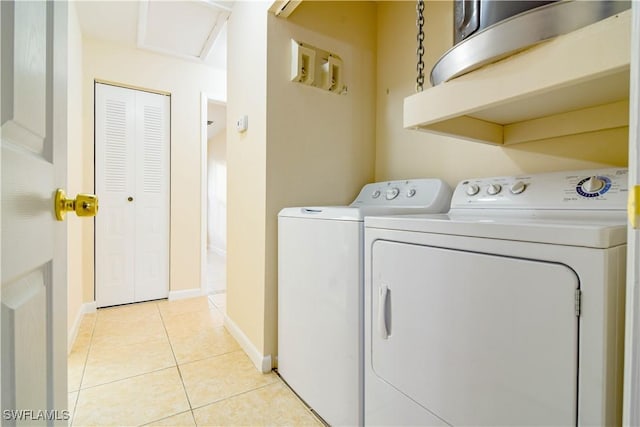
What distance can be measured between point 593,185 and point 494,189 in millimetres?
330

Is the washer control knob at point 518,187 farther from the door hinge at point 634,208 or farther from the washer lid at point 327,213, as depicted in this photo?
the door hinge at point 634,208

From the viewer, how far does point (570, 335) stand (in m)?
0.62

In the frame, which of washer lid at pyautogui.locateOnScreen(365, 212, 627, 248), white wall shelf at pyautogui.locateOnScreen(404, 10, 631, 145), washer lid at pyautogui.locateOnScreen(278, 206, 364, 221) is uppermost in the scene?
white wall shelf at pyautogui.locateOnScreen(404, 10, 631, 145)

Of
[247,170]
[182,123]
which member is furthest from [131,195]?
[247,170]

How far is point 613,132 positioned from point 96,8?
10.7ft

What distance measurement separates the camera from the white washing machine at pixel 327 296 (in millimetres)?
1182

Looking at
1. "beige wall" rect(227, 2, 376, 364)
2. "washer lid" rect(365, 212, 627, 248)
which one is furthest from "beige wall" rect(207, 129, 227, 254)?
"washer lid" rect(365, 212, 627, 248)

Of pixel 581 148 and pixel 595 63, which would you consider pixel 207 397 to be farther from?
pixel 581 148

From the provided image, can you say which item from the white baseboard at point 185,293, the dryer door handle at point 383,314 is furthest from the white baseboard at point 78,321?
the dryer door handle at point 383,314

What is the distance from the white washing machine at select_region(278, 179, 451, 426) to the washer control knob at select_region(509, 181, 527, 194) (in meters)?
0.35

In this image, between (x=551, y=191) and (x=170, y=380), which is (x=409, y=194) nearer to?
(x=551, y=191)

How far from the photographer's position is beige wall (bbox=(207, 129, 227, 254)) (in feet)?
19.6

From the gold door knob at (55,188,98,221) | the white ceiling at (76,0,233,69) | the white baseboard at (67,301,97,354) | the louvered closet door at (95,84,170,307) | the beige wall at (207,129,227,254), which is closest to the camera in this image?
the gold door knob at (55,188,98,221)

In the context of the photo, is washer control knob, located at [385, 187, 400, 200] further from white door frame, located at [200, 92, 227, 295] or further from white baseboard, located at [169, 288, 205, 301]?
white baseboard, located at [169, 288, 205, 301]
